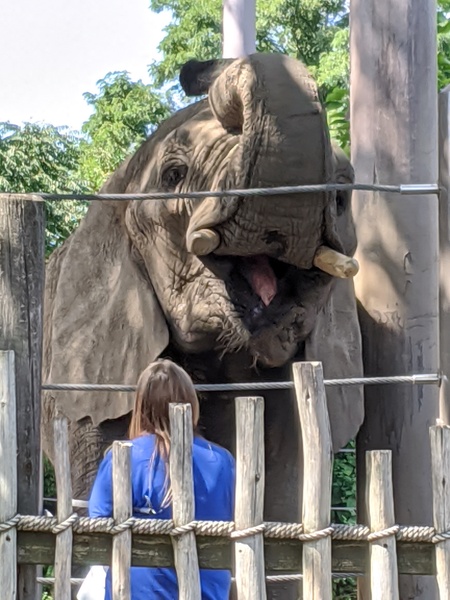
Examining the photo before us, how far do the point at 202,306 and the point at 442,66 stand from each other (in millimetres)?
4638

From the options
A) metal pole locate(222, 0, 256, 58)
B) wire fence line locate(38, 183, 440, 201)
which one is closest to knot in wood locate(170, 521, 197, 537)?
wire fence line locate(38, 183, 440, 201)

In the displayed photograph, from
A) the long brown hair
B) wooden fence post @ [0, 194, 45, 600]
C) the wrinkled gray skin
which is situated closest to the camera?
wooden fence post @ [0, 194, 45, 600]

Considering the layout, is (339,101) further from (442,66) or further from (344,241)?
(344,241)

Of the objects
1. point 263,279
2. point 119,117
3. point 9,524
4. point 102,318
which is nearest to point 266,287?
point 263,279

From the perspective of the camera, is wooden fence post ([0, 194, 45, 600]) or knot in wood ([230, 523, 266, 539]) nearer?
knot in wood ([230, 523, 266, 539])

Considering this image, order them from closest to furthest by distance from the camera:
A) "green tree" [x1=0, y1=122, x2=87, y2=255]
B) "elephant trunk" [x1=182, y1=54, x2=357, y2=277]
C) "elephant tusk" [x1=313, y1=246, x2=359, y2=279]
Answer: "elephant trunk" [x1=182, y1=54, x2=357, y2=277] < "elephant tusk" [x1=313, y1=246, x2=359, y2=279] < "green tree" [x1=0, y1=122, x2=87, y2=255]

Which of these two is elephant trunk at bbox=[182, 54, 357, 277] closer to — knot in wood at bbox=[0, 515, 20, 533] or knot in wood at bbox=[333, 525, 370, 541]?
knot in wood at bbox=[333, 525, 370, 541]

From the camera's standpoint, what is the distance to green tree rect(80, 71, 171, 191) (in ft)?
69.6

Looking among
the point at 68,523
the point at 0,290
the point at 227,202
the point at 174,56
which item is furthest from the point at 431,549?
the point at 174,56

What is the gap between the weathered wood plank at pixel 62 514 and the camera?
259 cm

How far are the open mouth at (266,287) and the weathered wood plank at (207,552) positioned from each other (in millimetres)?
1574

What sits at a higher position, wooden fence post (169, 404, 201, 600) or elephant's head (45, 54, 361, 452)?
elephant's head (45, 54, 361, 452)

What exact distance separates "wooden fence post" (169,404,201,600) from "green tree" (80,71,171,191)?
58.6 ft

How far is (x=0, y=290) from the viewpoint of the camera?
Answer: 2.75 metres
